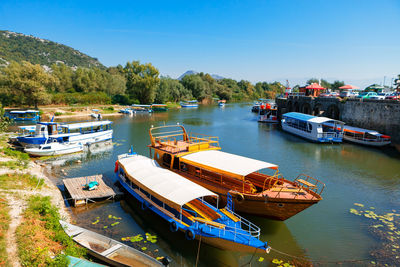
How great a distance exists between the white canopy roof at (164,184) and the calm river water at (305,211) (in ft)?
9.07

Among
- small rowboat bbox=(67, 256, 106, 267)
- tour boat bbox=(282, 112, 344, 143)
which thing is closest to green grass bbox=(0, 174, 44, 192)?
small rowboat bbox=(67, 256, 106, 267)

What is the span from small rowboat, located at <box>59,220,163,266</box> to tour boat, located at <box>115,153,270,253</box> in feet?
9.39

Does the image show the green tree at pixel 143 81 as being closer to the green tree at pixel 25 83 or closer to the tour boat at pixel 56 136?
the green tree at pixel 25 83

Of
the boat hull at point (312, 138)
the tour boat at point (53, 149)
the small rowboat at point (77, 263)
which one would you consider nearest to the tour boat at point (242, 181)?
the small rowboat at point (77, 263)

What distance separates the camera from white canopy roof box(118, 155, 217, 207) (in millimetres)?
14028

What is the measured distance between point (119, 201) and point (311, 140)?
3536 cm

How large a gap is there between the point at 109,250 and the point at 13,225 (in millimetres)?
4992

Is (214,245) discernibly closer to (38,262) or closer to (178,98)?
(38,262)

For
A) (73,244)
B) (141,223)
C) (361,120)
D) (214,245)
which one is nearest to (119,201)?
(141,223)

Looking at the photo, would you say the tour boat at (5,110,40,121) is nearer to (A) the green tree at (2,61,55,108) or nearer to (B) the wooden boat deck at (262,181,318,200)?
(A) the green tree at (2,61,55,108)

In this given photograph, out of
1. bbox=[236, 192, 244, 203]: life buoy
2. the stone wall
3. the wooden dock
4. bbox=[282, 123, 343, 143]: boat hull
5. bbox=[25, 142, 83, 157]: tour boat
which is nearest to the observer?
bbox=[236, 192, 244, 203]: life buoy

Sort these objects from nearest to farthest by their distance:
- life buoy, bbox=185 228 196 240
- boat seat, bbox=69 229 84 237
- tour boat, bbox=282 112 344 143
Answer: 1. boat seat, bbox=69 229 84 237
2. life buoy, bbox=185 228 196 240
3. tour boat, bbox=282 112 344 143

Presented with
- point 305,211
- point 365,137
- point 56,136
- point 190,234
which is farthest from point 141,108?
point 190,234

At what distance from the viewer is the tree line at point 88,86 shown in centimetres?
6769
